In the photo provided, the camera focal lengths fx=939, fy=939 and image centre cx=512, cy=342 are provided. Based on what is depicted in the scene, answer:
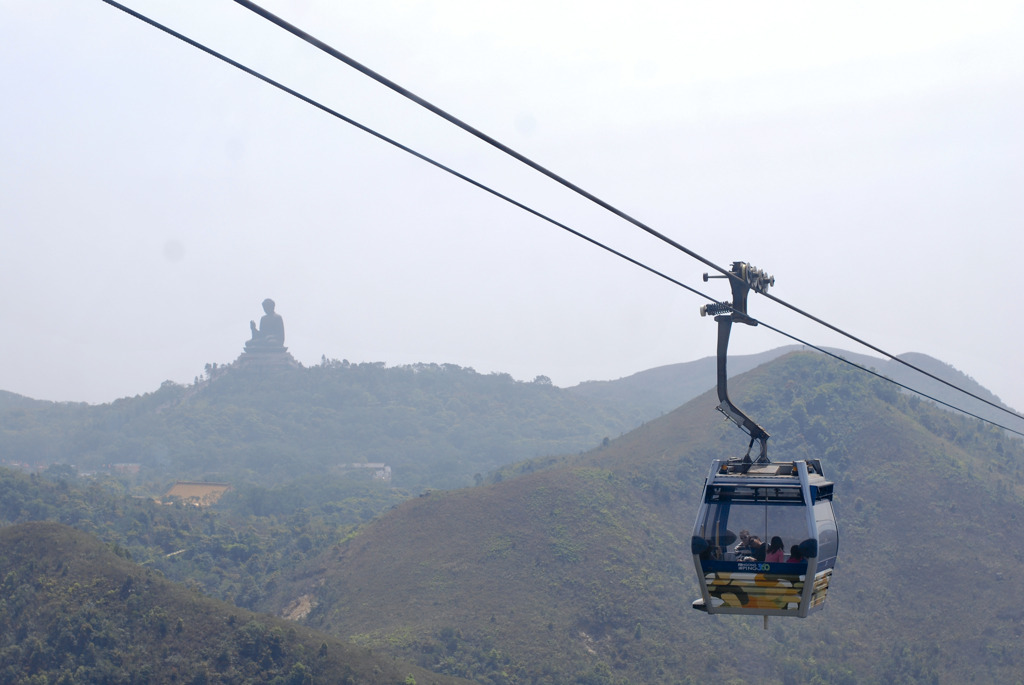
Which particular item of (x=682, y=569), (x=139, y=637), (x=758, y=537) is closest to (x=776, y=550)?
(x=758, y=537)

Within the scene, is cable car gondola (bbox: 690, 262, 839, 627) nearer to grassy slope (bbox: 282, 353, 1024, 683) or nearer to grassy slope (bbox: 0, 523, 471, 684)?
grassy slope (bbox: 0, 523, 471, 684)

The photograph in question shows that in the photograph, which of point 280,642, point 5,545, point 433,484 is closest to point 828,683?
point 280,642

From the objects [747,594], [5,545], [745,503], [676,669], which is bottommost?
[676,669]

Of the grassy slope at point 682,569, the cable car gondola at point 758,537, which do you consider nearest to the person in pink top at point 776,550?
the cable car gondola at point 758,537

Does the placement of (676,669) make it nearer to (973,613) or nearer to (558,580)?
(558,580)

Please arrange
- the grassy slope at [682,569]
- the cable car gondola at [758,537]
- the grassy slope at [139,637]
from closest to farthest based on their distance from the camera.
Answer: the cable car gondola at [758,537]
the grassy slope at [139,637]
the grassy slope at [682,569]

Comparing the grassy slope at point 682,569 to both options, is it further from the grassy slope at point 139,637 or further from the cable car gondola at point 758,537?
the cable car gondola at point 758,537

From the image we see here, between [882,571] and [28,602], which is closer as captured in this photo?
[28,602]

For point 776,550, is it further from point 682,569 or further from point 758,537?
point 682,569
